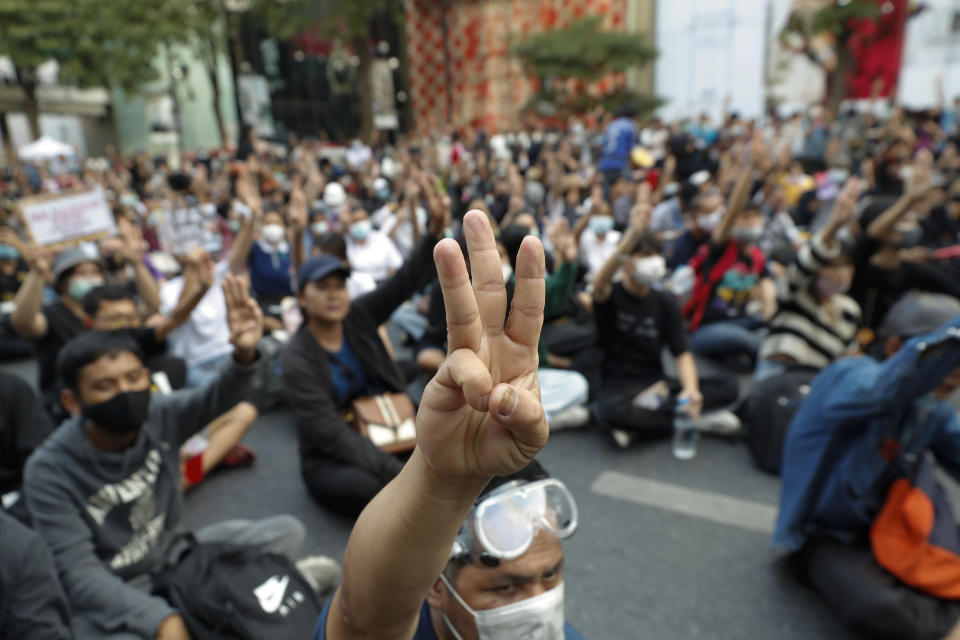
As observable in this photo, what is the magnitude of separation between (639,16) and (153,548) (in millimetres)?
24482

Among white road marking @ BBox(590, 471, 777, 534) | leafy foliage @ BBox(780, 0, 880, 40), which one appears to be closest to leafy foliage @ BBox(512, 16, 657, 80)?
leafy foliage @ BBox(780, 0, 880, 40)

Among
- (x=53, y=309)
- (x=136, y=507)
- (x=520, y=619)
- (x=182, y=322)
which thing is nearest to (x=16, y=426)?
(x=182, y=322)

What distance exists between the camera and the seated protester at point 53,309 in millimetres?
3393

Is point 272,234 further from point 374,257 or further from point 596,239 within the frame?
point 596,239

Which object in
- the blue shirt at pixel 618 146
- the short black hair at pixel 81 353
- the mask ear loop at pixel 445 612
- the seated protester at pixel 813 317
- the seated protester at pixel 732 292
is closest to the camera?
the mask ear loop at pixel 445 612

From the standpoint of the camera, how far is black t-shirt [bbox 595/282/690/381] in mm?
4004

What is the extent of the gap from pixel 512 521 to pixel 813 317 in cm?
320

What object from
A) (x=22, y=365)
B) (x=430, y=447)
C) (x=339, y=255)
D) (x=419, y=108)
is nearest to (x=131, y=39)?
(x=419, y=108)

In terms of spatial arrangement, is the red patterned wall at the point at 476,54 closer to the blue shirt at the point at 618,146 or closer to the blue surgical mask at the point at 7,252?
the blue shirt at the point at 618,146

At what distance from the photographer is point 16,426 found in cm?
297

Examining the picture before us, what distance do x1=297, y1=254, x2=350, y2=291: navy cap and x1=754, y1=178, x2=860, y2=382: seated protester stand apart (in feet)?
8.68

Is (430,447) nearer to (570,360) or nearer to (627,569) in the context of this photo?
(627,569)

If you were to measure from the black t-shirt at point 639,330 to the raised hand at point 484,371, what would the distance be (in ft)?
10.6

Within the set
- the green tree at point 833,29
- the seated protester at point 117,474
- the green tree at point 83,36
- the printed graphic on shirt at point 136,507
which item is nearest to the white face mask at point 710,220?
the seated protester at point 117,474
